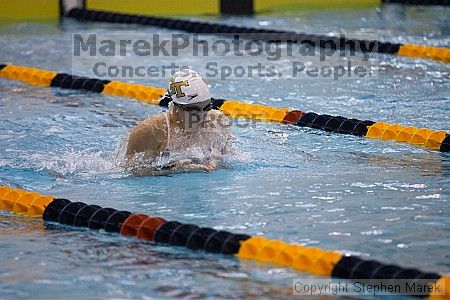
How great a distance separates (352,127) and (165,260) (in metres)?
2.76

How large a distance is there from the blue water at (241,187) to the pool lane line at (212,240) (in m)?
0.07

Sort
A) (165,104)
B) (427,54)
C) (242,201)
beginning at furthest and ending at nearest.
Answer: (427,54)
(165,104)
(242,201)

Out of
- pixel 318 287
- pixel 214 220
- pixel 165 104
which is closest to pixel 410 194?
pixel 214 220

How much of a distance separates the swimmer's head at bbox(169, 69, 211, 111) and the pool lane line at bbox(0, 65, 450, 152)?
23 centimetres

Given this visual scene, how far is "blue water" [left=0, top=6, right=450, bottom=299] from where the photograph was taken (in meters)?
4.25

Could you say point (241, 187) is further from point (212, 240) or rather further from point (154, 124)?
point (212, 240)

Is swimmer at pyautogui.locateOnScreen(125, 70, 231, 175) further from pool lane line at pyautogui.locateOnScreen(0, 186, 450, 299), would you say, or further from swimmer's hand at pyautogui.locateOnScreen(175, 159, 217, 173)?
pool lane line at pyautogui.locateOnScreen(0, 186, 450, 299)

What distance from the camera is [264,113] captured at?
7.52m

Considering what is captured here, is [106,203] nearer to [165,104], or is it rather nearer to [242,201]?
[242,201]

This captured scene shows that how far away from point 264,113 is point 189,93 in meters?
1.87

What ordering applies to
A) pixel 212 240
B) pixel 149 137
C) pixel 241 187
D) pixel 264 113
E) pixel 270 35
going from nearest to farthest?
pixel 212 240
pixel 241 187
pixel 149 137
pixel 264 113
pixel 270 35

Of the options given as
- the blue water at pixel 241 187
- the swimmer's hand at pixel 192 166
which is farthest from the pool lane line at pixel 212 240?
the swimmer's hand at pixel 192 166

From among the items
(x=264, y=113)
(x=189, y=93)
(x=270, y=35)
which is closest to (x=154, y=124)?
(x=189, y=93)

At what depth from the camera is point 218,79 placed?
8.84 meters
